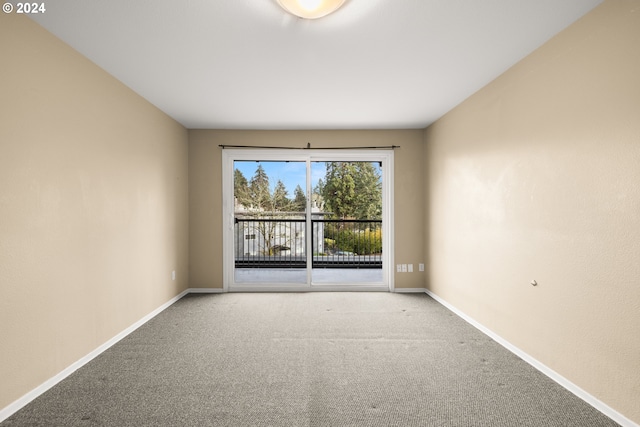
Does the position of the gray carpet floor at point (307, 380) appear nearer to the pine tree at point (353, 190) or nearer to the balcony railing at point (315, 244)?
the pine tree at point (353, 190)

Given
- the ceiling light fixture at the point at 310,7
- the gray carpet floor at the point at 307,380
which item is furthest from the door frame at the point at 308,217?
the ceiling light fixture at the point at 310,7

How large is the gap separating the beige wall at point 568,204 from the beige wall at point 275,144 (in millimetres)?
1250

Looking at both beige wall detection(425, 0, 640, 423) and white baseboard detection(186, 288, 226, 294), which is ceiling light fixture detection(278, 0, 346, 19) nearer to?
beige wall detection(425, 0, 640, 423)

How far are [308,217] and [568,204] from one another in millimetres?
2996

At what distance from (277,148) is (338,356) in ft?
9.39

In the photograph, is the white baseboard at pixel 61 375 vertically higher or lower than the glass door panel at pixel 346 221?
lower

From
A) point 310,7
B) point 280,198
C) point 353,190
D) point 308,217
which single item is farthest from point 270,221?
point 310,7

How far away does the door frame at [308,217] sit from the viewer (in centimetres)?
427

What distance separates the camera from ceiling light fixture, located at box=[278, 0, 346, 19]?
1673 millimetres

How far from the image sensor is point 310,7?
171 centimetres

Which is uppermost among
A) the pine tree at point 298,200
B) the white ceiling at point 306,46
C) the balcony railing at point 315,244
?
the white ceiling at point 306,46

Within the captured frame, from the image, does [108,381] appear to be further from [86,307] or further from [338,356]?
[338,356]

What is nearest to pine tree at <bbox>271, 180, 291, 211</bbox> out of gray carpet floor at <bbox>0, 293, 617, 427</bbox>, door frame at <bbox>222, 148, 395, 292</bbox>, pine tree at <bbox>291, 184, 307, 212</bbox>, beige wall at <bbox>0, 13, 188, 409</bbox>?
pine tree at <bbox>291, 184, 307, 212</bbox>

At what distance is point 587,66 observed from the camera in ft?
5.97
